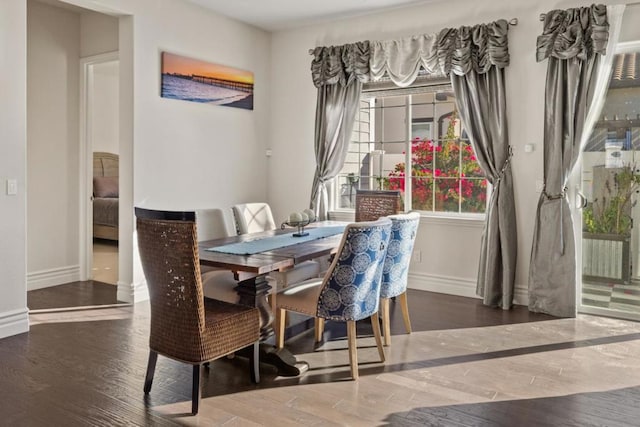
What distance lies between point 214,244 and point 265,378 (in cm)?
102

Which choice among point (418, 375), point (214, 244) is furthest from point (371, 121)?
point (418, 375)

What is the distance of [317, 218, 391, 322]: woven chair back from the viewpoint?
Result: 2.94m

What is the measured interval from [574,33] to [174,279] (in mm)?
3759

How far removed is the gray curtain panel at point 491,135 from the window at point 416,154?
334mm

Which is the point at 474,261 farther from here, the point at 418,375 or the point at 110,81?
the point at 110,81

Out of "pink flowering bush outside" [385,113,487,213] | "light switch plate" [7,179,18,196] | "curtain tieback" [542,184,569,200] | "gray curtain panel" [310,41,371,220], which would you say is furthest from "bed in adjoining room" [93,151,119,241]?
"curtain tieback" [542,184,569,200]

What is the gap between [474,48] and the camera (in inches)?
190

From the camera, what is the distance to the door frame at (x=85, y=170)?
5.70 m

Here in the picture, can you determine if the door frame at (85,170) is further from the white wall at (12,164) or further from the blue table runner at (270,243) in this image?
the blue table runner at (270,243)

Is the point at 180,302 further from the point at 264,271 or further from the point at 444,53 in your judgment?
the point at 444,53

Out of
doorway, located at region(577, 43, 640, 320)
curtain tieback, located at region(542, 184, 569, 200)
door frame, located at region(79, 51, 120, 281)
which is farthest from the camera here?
door frame, located at region(79, 51, 120, 281)

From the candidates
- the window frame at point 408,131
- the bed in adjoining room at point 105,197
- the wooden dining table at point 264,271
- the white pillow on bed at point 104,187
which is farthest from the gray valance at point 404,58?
the white pillow on bed at point 104,187

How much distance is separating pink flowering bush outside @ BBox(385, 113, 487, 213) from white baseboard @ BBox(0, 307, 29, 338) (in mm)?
3686

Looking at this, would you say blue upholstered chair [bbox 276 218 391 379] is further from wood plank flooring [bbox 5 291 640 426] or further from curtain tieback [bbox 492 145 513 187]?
curtain tieback [bbox 492 145 513 187]
